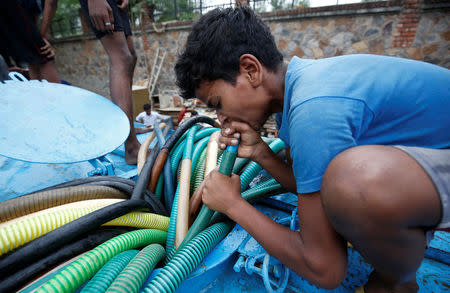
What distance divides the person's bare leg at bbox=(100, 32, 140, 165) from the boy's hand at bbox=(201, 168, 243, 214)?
4.02ft

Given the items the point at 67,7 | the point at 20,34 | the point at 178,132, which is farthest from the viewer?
the point at 67,7

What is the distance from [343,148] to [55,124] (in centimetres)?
170

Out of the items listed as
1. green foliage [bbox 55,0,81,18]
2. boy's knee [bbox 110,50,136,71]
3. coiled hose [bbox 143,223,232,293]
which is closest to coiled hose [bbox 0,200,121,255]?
coiled hose [bbox 143,223,232,293]

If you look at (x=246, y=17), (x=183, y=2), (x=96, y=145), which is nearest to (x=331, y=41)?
(x=246, y=17)

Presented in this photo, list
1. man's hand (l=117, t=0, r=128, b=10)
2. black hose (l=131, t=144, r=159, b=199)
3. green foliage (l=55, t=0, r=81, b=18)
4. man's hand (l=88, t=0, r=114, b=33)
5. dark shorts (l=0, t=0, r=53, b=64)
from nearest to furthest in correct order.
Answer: black hose (l=131, t=144, r=159, b=199), man's hand (l=88, t=0, r=114, b=33), man's hand (l=117, t=0, r=128, b=10), dark shorts (l=0, t=0, r=53, b=64), green foliage (l=55, t=0, r=81, b=18)

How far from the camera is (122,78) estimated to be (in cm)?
201

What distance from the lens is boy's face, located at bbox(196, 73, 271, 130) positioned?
101cm

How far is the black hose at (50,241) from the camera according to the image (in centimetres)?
70

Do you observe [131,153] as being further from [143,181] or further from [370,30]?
[370,30]

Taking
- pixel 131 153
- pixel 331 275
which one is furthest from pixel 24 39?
pixel 331 275

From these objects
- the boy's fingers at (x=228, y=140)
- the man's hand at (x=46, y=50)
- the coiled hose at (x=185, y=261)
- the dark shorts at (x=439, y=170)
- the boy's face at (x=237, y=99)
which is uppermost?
the man's hand at (x=46, y=50)

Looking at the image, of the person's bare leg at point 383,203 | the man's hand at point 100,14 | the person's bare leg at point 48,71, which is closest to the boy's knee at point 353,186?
the person's bare leg at point 383,203

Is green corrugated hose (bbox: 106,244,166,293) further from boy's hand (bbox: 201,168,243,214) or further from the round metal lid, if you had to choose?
the round metal lid

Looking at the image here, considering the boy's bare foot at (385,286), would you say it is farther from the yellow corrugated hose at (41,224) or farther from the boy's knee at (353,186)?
the yellow corrugated hose at (41,224)
